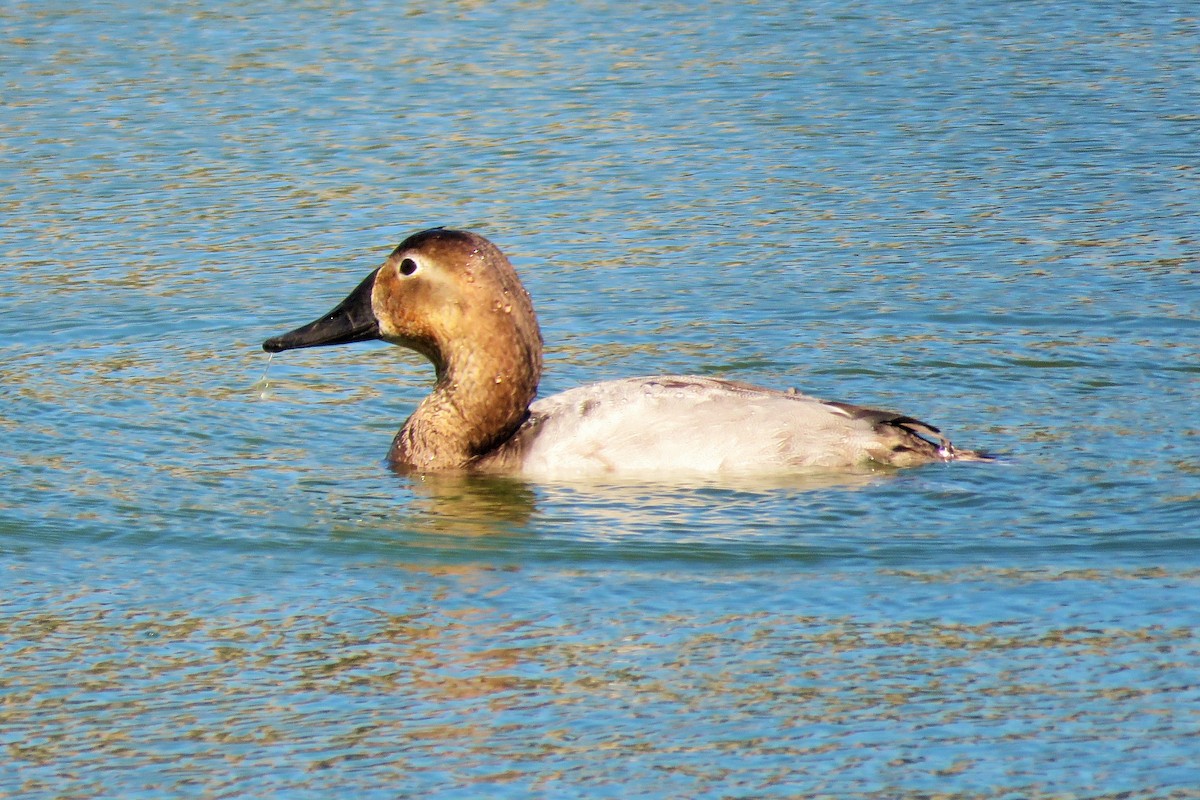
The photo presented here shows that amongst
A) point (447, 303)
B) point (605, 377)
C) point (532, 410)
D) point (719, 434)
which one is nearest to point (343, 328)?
point (447, 303)

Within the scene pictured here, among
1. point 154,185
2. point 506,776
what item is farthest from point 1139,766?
point 154,185

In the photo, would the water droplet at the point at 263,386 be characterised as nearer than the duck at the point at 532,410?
No

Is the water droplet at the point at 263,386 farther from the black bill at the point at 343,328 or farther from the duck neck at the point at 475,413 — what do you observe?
the duck neck at the point at 475,413

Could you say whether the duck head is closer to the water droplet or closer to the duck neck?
the duck neck

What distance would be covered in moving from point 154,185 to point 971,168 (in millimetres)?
4810

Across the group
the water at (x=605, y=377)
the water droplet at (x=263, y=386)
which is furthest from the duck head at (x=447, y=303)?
the water droplet at (x=263, y=386)

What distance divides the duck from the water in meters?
0.19

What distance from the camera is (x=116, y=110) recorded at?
13953 millimetres

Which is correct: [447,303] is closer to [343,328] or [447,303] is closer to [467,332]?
[467,332]

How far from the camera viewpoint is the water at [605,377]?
5.72 meters

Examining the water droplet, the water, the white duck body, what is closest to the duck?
the white duck body

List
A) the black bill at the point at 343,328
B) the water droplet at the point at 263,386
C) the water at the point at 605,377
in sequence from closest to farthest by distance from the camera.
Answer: the water at the point at 605,377, the black bill at the point at 343,328, the water droplet at the point at 263,386

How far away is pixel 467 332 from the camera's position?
8.77m

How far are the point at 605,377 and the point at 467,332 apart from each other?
1.03 m
